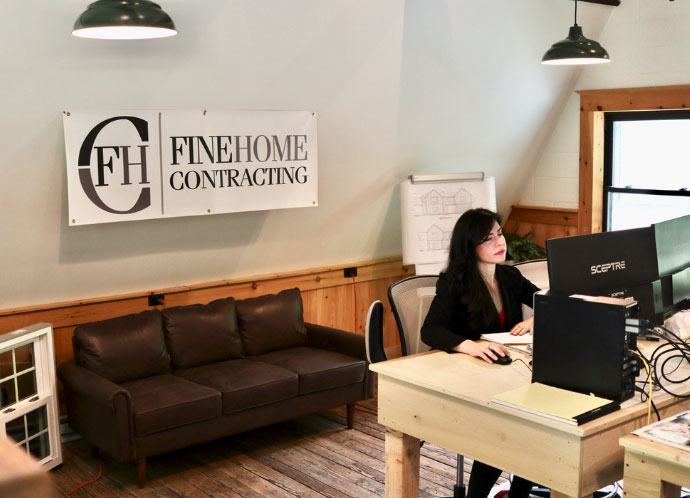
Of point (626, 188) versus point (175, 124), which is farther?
point (626, 188)

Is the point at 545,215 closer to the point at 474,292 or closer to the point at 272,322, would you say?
the point at 272,322

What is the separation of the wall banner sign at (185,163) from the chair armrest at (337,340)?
0.86 metres

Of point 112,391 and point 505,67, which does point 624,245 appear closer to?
point 112,391

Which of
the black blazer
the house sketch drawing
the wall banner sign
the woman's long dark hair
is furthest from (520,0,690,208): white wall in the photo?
the woman's long dark hair

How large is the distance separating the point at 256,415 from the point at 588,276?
2.28 m

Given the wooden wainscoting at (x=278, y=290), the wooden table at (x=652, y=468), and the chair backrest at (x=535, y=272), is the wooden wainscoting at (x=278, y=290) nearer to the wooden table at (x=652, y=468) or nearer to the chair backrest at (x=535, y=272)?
the chair backrest at (x=535, y=272)

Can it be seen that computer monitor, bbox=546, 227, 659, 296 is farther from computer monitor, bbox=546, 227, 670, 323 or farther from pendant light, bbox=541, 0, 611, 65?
pendant light, bbox=541, 0, 611, 65

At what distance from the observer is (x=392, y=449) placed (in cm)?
294

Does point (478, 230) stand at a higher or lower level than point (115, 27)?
lower

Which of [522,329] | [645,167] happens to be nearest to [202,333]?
[522,329]

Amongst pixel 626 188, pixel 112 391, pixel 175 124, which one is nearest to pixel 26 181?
pixel 175 124

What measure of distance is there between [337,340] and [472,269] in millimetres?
1820

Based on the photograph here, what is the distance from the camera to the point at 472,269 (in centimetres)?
335

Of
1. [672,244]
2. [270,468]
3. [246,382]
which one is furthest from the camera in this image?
[246,382]
